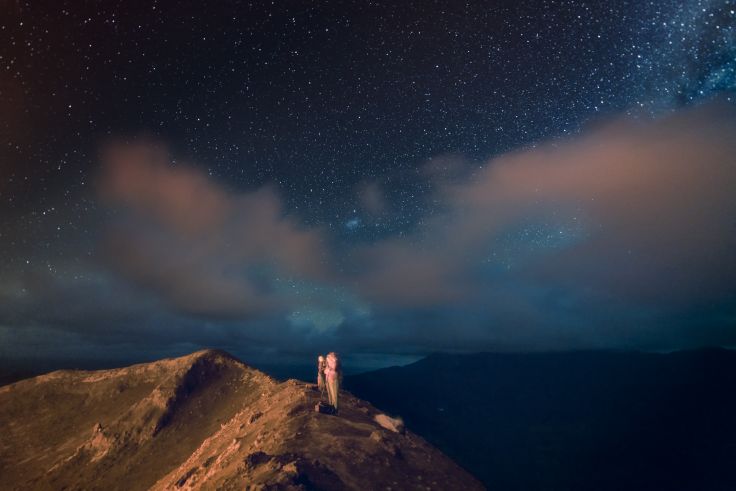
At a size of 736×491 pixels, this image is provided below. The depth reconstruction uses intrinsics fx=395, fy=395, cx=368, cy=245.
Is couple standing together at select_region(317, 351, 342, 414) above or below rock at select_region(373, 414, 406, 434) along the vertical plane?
above

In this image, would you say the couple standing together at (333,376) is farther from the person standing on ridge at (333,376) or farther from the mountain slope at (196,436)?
the mountain slope at (196,436)

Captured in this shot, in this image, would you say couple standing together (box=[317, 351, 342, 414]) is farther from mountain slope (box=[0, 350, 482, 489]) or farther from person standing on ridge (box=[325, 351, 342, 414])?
mountain slope (box=[0, 350, 482, 489])

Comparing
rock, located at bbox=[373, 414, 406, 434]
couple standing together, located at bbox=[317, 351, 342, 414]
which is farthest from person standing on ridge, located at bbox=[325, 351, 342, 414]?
rock, located at bbox=[373, 414, 406, 434]

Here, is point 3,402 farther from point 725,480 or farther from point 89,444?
point 725,480

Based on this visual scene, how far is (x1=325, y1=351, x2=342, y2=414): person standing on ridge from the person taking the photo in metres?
39.6

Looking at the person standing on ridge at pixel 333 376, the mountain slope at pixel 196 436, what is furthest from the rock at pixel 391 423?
the person standing on ridge at pixel 333 376

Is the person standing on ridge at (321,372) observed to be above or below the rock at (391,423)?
above

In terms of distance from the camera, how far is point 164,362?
69.9 m

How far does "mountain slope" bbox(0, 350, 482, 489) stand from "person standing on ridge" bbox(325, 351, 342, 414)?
199cm

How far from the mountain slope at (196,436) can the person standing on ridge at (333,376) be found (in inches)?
78.3

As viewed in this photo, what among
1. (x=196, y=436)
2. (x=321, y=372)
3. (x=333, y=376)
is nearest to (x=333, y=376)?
(x=333, y=376)

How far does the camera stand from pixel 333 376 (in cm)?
4000

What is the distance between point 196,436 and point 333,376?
25.3 metres

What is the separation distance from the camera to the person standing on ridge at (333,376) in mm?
39562
